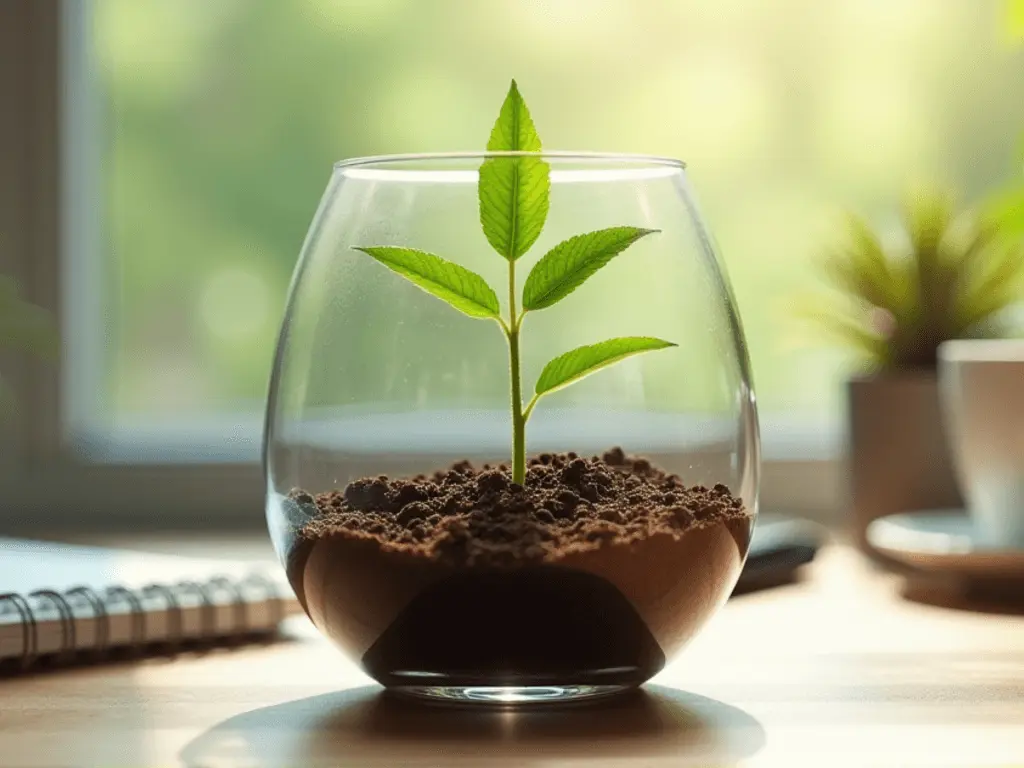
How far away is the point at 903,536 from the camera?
1.13 m

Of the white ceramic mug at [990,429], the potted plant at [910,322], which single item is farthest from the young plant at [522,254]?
the potted plant at [910,322]

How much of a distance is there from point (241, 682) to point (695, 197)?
14.2 inches

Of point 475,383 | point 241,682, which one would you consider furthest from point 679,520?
point 241,682

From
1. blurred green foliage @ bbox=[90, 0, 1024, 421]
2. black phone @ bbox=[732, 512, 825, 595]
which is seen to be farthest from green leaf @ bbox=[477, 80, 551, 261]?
blurred green foliage @ bbox=[90, 0, 1024, 421]

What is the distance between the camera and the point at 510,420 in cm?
73

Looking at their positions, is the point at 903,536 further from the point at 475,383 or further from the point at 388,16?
the point at 388,16

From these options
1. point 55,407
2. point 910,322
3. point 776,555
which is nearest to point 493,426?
point 776,555

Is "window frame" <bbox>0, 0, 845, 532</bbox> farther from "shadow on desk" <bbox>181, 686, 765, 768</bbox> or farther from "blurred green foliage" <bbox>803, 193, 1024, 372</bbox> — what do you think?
"shadow on desk" <bbox>181, 686, 765, 768</bbox>

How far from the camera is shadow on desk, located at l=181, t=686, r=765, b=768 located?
26.1 inches

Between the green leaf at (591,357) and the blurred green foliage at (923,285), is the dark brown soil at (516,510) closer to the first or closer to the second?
the green leaf at (591,357)

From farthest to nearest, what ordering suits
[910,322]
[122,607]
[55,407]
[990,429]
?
[55,407] → [910,322] → [990,429] → [122,607]

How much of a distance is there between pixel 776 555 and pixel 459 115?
28.4 inches

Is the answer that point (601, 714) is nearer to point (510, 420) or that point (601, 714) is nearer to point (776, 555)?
point (510, 420)

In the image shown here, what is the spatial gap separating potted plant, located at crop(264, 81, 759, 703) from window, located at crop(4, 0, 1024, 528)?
→ 2.98 feet
